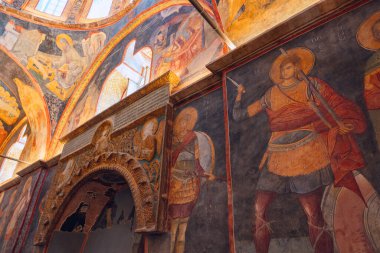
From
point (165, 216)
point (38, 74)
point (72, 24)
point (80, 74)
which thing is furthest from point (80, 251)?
point (72, 24)

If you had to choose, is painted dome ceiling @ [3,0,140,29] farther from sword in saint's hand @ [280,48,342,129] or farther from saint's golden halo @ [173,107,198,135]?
sword in saint's hand @ [280,48,342,129]

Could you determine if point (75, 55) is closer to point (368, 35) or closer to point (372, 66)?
point (368, 35)

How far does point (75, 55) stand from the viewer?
33.4 ft

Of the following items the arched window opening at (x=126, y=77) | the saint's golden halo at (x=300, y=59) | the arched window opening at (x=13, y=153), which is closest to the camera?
the saint's golden halo at (x=300, y=59)

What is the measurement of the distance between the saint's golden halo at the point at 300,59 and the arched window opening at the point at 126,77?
487cm

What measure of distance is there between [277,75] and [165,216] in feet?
8.54

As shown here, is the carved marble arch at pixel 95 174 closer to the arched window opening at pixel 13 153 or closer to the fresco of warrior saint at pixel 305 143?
the fresco of warrior saint at pixel 305 143

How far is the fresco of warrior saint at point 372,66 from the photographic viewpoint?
269 centimetres

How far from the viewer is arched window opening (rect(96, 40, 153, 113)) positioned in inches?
321

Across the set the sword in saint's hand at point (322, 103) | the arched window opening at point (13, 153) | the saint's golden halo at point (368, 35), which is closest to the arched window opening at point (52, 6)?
the arched window opening at point (13, 153)

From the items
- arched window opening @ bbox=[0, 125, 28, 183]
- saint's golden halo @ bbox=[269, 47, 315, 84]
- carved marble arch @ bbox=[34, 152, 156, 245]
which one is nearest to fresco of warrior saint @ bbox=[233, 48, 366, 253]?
saint's golden halo @ bbox=[269, 47, 315, 84]

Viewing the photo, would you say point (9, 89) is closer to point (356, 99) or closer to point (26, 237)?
point (26, 237)

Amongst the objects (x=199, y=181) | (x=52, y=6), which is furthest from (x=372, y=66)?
(x=52, y=6)

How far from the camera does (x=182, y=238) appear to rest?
3959mm
